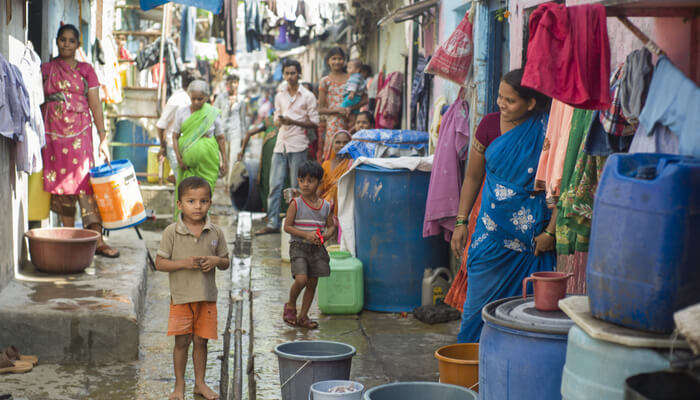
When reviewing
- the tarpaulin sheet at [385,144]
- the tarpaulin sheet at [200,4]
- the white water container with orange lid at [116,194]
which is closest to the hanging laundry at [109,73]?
the tarpaulin sheet at [200,4]

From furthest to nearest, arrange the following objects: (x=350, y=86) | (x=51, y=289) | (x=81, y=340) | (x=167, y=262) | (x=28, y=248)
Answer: (x=350, y=86), (x=28, y=248), (x=51, y=289), (x=81, y=340), (x=167, y=262)

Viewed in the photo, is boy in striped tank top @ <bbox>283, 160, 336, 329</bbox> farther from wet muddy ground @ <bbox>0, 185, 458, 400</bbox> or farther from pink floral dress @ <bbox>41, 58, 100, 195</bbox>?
pink floral dress @ <bbox>41, 58, 100, 195</bbox>

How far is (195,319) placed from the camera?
4.65m

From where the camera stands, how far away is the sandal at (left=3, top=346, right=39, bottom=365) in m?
4.95

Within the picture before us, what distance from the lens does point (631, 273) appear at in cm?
257

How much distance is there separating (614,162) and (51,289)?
4434mm

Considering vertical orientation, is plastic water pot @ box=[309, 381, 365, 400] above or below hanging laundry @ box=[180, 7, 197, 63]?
below

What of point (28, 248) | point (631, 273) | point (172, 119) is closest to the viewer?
point (631, 273)

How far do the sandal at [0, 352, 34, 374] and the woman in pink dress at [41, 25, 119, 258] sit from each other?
2.32m

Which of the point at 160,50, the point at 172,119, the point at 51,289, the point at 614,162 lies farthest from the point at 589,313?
the point at 160,50

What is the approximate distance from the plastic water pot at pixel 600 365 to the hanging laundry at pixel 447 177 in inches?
127

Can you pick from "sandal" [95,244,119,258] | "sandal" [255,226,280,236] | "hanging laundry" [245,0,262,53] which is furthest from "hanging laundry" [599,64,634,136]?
"hanging laundry" [245,0,262,53]

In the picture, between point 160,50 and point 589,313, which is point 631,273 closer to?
point 589,313

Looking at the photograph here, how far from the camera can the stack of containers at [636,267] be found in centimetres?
250
